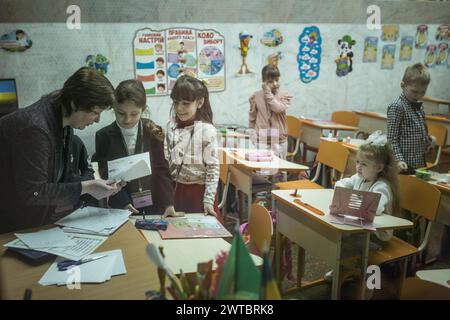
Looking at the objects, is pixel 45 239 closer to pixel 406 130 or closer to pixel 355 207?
pixel 355 207

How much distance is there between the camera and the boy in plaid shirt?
3041mm

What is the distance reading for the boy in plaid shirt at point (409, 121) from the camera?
120 inches

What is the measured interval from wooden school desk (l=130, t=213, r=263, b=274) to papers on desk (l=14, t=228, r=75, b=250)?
1.12ft

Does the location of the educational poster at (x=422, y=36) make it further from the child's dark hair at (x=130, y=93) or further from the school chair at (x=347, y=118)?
the child's dark hair at (x=130, y=93)

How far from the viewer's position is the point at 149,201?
2.13 meters

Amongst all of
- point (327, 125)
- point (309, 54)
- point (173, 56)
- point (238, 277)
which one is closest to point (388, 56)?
point (309, 54)

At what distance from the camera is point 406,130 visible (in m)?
3.15

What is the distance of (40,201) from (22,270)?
281 millimetres

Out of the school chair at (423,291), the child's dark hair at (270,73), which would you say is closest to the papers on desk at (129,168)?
the school chair at (423,291)

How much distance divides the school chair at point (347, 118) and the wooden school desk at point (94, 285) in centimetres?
442

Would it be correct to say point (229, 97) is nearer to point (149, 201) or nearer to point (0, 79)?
point (0, 79)

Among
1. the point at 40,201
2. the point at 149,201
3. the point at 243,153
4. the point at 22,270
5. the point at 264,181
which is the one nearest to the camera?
the point at 22,270

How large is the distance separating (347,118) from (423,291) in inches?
172
